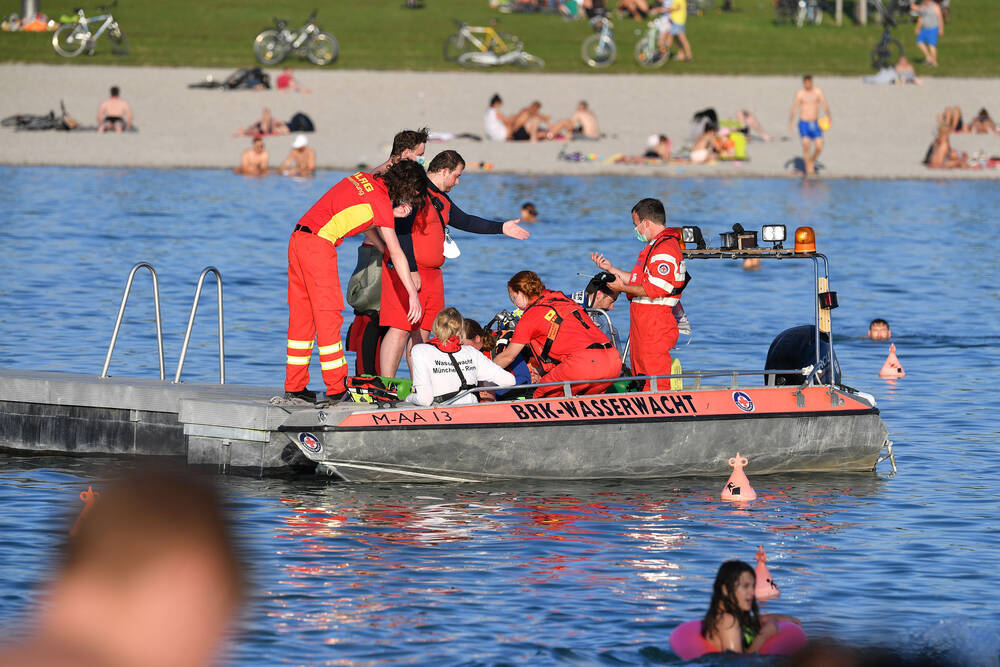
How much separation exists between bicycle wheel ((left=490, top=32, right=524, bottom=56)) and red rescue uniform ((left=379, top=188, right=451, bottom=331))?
32.4 metres

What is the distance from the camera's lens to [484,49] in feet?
141

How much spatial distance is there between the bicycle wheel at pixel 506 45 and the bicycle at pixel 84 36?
403 inches

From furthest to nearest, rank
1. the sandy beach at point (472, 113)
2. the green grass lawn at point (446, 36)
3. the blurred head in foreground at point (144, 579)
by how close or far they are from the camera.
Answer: the green grass lawn at point (446, 36) → the sandy beach at point (472, 113) → the blurred head in foreground at point (144, 579)

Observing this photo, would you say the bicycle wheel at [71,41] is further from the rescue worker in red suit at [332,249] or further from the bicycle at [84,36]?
the rescue worker in red suit at [332,249]

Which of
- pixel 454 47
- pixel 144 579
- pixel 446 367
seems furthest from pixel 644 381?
pixel 454 47

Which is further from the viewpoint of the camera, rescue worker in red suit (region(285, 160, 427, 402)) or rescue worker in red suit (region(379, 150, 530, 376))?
rescue worker in red suit (region(379, 150, 530, 376))

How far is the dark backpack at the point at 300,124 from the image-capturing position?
36531 millimetres

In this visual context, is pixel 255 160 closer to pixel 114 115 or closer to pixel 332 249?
pixel 114 115

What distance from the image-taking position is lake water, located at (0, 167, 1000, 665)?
788cm

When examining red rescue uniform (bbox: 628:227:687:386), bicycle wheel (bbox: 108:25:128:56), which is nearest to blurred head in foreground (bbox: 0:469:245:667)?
red rescue uniform (bbox: 628:227:687:386)

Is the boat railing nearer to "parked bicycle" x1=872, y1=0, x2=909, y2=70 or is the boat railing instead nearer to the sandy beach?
the sandy beach

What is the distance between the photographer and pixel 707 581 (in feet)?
28.8

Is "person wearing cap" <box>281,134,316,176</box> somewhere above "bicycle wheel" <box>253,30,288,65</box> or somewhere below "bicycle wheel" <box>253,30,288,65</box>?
below

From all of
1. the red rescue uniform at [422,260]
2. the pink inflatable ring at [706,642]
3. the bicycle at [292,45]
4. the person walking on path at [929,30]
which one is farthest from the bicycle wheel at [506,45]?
the pink inflatable ring at [706,642]
